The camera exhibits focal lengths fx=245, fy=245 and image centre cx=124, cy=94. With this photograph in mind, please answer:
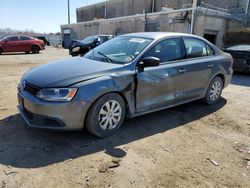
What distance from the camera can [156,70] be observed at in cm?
407

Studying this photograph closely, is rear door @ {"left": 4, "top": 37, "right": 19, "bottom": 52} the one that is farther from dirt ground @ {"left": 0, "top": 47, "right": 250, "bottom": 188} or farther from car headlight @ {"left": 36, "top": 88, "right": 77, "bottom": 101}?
car headlight @ {"left": 36, "top": 88, "right": 77, "bottom": 101}

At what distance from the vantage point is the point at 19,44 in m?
18.6

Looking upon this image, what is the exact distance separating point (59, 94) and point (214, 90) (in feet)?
11.8

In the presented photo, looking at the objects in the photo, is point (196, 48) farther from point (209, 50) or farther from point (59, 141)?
point (59, 141)

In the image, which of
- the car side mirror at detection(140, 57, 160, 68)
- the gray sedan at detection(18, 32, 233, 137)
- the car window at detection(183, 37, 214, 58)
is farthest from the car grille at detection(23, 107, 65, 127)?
the car window at detection(183, 37, 214, 58)

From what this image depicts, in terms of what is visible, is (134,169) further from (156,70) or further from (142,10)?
(142,10)

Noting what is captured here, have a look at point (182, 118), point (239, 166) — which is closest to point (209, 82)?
point (182, 118)

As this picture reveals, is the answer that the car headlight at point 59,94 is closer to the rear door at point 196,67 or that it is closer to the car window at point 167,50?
the car window at point 167,50

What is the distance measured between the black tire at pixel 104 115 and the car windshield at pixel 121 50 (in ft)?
2.22

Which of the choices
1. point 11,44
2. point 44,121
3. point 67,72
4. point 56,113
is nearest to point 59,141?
point 44,121

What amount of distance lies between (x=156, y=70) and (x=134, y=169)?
1.77 m

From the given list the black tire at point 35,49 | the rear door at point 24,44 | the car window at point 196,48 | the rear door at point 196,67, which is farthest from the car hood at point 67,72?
the black tire at point 35,49

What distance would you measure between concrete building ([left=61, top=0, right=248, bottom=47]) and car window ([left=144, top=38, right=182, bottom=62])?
11.4 m

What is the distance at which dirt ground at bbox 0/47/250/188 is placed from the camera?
2742 mm
